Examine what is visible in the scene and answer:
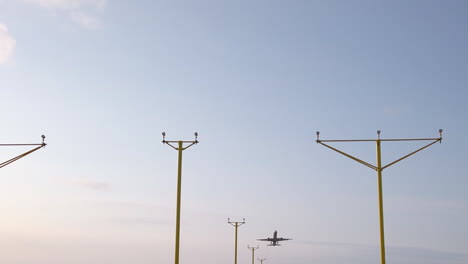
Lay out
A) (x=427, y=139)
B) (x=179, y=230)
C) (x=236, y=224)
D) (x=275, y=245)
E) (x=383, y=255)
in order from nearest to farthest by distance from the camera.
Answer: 1. (x=383, y=255)
2. (x=427, y=139)
3. (x=179, y=230)
4. (x=236, y=224)
5. (x=275, y=245)

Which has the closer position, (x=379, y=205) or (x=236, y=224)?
(x=379, y=205)

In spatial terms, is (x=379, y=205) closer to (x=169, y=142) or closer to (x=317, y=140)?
(x=317, y=140)

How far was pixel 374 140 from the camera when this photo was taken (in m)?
36.9

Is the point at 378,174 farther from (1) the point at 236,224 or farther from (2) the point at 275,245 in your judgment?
(2) the point at 275,245

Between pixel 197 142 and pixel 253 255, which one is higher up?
pixel 197 142

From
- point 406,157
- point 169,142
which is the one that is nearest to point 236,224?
point 169,142

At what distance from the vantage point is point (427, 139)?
36375mm

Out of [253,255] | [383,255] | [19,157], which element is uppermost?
[19,157]

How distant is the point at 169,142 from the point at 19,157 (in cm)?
1048

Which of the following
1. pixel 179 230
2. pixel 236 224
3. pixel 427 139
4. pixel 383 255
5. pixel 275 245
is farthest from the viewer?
pixel 275 245

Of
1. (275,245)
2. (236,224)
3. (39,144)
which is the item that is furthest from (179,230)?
(275,245)

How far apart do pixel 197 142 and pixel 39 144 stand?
10.4 metres

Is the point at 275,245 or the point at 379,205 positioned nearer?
the point at 379,205

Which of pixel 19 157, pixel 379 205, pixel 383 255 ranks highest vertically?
pixel 19 157
